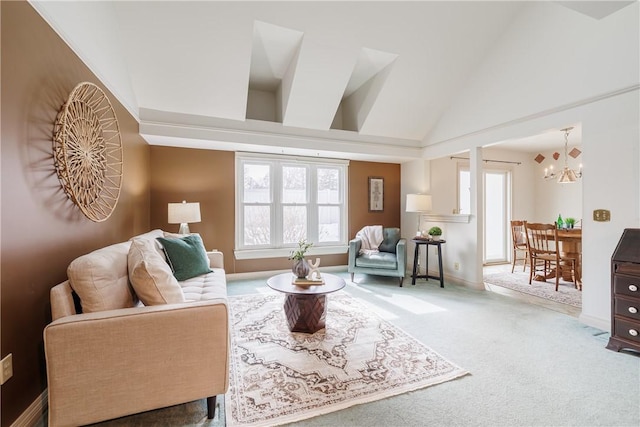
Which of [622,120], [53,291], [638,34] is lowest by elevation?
[53,291]

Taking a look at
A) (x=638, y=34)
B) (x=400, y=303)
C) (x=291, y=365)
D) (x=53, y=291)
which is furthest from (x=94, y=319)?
(x=638, y=34)

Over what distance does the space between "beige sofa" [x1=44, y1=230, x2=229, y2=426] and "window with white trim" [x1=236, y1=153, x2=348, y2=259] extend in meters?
3.12

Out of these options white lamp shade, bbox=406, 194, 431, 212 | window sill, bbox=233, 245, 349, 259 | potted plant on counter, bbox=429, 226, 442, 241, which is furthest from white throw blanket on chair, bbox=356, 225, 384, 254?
potted plant on counter, bbox=429, 226, 442, 241

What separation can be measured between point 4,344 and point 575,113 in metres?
4.85

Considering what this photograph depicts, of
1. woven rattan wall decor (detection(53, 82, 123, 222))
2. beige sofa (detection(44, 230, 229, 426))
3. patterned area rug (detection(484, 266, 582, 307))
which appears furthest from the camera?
patterned area rug (detection(484, 266, 582, 307))

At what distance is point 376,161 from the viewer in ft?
18.7

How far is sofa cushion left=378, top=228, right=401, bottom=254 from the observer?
4.77 metres

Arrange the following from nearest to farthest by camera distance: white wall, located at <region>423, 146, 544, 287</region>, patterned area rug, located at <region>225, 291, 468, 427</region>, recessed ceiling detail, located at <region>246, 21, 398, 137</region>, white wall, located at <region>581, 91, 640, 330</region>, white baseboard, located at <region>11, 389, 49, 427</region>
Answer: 1. white baseboard, located at <region>11, 389, 49, 427</region>
2. patterned area rug, located at <region>225, 291, 468, 427</region>
3. white wall, located at <region>581, 91, 640, 330</region>
4. recessed ceiling detail, located at <region>246, 21, 398, 137</region>
5. white wall, located at <region>423, 146, 544, 287</region>

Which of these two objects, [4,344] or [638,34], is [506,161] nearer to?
[638,34]

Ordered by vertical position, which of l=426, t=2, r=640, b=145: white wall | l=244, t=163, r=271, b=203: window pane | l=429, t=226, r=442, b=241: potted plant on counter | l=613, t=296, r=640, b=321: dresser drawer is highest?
l=426, t=2, r=640, b=145: white wall

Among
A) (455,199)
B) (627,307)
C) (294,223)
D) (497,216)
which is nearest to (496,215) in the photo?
(497,216)

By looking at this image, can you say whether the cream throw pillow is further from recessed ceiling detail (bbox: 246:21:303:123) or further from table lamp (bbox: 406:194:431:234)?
table lamp (bbox: 406:194:431:234)

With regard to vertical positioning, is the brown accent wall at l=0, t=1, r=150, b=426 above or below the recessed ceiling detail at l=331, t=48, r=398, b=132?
below

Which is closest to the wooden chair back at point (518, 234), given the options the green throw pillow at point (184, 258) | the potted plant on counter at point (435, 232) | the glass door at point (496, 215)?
the glass door at point (496, 215)
